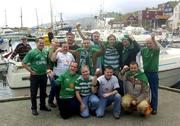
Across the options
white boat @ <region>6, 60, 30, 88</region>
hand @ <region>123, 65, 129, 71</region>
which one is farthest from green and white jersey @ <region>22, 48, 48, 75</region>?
white boat @ <region>6, 60, 30, 88</region>

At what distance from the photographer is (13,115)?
25.9 ft

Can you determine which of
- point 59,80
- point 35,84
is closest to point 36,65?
point 35,84

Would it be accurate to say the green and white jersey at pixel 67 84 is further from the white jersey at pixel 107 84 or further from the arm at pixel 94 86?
the white jersey at pixel 107 84

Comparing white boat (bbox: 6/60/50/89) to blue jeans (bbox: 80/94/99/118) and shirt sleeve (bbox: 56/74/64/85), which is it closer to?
shirt sleeve (bbox: 56/74/64/85)

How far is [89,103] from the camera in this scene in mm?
7707

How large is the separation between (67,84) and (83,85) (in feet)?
1.15

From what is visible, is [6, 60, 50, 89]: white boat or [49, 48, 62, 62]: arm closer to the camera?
[49, 48, 62, 62]: arm

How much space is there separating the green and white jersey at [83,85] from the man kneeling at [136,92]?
791 millimetres

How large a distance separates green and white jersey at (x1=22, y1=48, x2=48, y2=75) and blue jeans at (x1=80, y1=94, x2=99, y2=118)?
1133 mm

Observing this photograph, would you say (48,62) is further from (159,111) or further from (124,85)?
(159,111)

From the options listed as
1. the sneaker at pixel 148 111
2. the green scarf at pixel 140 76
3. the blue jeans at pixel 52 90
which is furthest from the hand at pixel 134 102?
the blue jeans at pixel 52 90

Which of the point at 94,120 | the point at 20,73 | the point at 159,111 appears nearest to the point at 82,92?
the point at 94,120

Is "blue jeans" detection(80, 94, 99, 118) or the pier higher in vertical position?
"blue jeans" detection(80, 94, 99, 118)

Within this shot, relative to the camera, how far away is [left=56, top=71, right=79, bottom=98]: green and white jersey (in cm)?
752
